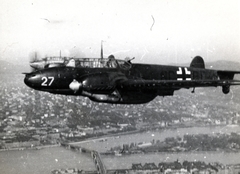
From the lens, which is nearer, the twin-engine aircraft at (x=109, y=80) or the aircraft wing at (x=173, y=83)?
the twin-engine aircraft at (x=109, y=80)

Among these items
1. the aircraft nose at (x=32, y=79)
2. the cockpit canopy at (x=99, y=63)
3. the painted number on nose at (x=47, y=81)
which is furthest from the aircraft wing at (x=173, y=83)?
the aircraft nose at (x=32, y=79)

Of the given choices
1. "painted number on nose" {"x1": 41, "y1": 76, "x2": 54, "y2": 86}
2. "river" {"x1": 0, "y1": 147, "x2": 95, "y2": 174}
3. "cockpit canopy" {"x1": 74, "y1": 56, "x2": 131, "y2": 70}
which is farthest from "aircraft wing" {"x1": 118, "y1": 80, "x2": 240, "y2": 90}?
"river" {"x1": 0, "y1": 147, "x2": 95, "y2": 174}

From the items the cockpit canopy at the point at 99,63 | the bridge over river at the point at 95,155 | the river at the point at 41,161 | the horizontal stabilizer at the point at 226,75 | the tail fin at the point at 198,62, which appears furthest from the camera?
the tail fin at the point at 198,62

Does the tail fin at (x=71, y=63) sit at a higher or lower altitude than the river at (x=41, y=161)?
higher

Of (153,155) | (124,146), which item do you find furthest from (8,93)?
(153,155)

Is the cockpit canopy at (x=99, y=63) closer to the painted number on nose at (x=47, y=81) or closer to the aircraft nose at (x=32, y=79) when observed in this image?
the painted number on nose at (x=47, y=81)

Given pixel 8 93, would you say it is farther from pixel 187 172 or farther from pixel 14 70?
pixel 187 172

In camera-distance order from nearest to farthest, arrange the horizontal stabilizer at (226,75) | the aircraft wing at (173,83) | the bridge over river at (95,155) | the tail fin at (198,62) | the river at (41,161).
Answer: the aircraft wing at (173,83), the river at (41,161), the bridge over river at (95,155), the horizontal stabilizer at (226,75), the tail fin at (198,62)

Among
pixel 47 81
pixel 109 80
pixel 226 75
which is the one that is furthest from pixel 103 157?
pixel 226 75
